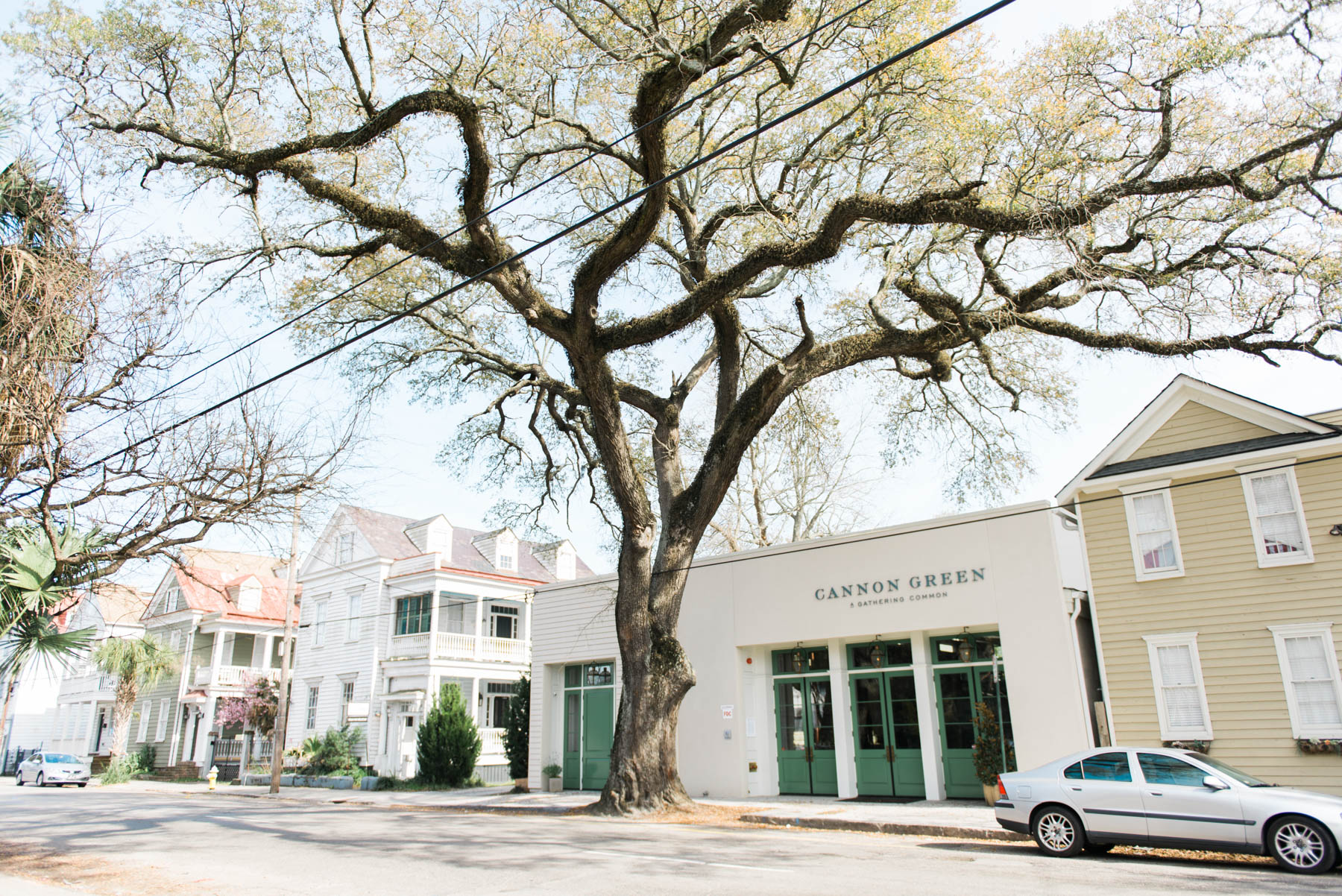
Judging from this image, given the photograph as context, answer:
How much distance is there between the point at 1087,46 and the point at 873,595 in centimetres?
1069

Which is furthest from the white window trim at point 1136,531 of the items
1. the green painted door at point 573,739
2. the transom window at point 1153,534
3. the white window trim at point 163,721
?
the white window trim at point 163,721

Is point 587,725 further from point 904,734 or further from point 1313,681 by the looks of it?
point 1313,681

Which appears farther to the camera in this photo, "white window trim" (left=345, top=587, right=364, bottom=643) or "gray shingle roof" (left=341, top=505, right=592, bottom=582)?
"gray shingle roof" (left=341, top=505, right=592, bottom=582)

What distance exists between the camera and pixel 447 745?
27.2 metres

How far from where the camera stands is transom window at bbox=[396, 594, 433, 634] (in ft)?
108

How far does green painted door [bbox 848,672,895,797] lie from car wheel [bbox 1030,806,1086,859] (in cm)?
666

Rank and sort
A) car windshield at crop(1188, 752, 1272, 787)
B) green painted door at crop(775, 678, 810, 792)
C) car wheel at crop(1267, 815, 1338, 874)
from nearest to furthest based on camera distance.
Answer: car wheel at crop(1267, 815, 1338, 874), car windshield at crop(1188, 752, 1272, 787), green painted door at crop(775, 678, 810, 792)

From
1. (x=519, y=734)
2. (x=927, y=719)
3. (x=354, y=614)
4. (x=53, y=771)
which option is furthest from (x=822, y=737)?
(x=53, y=771)

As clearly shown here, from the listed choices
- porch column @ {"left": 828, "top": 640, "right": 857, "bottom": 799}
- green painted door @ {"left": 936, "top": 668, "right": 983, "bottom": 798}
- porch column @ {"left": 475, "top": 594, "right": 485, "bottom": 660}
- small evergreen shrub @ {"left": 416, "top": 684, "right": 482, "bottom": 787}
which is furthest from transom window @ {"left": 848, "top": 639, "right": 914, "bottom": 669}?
porch column @ {"left": 475, "top": 594, "right": 485, "bottom": 660}

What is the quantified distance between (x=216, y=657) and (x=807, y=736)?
31735 millimetres

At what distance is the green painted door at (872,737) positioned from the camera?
717 inches

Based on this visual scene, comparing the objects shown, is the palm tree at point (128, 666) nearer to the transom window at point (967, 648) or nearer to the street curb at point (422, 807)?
the street curb at point (422, 807)

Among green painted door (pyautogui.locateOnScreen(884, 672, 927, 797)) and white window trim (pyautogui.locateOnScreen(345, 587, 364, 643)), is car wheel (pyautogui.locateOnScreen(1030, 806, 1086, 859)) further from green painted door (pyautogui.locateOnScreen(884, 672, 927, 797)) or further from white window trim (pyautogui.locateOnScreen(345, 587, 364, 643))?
white window trim (pyautogui.locateOnScreen(345, 587, 364, 643))

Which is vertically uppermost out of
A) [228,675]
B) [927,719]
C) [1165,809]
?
[228,675]
